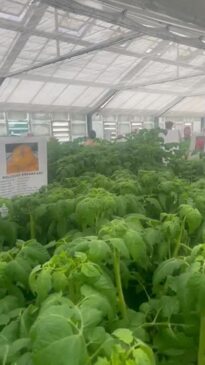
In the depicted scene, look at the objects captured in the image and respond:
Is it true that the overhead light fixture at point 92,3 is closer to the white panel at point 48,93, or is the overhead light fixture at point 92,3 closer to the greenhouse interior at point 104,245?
the greenhouse interior at point 104,245

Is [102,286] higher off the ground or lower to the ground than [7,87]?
lower

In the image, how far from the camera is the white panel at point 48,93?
7695mm

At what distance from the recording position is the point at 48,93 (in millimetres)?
8031

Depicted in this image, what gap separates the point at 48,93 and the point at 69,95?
2.15ft

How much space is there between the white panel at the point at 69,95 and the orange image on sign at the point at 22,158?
621cm

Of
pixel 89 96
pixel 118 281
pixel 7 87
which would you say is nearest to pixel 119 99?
pixel 89 96

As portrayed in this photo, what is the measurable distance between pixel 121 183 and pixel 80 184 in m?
0.23

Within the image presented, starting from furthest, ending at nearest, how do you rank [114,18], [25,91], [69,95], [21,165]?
[69,95]
[25,91]
[114,18]
[21,165]

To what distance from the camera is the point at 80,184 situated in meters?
1.68

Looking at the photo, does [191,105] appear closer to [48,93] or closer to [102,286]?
[48,93]

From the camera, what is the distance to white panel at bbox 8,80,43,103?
728cm

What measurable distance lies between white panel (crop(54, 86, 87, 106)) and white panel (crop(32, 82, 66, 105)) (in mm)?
167

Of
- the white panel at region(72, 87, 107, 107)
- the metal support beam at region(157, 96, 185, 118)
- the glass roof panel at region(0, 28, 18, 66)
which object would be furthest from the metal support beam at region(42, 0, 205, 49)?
the metal support beam at region(157, 96, 185, 118)

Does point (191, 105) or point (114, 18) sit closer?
point (114, 18)
